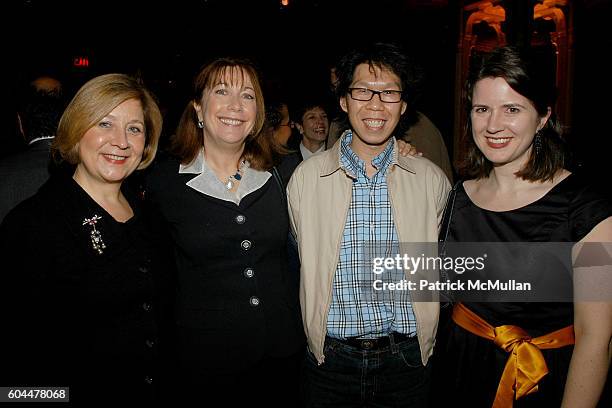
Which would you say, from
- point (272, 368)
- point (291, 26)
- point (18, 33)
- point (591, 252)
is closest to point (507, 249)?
point (591, 252)

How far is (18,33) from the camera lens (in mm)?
11062

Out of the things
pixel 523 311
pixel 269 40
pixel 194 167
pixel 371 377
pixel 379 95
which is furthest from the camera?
pixel 269 40

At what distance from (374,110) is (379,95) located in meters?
0.08

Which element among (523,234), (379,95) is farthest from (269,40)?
(523,234)

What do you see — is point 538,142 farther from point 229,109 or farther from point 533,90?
point 229,109

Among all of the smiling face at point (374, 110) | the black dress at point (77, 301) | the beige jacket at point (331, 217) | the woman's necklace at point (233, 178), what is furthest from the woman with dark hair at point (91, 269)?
the smiling face at point (374, 110)

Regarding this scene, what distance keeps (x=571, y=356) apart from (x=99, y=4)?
11.7m

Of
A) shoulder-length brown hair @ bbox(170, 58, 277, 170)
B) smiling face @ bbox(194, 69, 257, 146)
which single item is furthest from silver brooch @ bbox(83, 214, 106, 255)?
smiling face @ bbox(194, 69, 257, 146)

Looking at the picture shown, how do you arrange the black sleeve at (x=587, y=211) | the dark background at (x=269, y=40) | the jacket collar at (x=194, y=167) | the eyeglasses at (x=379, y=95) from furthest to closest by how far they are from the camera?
the dark background at (x=269, y=40), the jacket collar at (x=194, y=167), the eyeglasses at (x=379, y=95), the black sleeve at (x=587, y=211)

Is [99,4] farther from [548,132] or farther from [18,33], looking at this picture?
[548,132]

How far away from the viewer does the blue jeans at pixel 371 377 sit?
206 centimetres

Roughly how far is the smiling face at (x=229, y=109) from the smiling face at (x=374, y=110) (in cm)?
50

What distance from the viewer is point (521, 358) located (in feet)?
5.57

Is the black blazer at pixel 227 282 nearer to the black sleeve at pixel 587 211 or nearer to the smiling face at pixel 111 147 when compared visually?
the smiling face at pixel 111 147
